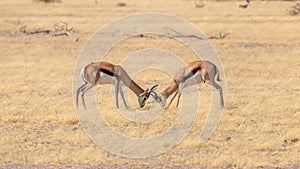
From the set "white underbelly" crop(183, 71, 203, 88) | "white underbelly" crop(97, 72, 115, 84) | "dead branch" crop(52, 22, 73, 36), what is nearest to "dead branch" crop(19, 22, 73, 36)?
"dead branch" crop(52, 22, 73, 36)

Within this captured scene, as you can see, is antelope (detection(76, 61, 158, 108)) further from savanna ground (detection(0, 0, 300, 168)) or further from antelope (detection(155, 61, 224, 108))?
savanna ground (detection(0, 0, 300, 168))

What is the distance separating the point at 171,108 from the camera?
12.0 metres

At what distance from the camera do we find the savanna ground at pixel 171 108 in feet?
28.8

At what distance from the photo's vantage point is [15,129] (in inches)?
411

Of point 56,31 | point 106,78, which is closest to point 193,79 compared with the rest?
point 106,78

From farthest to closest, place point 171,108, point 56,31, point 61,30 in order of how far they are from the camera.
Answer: point 61,30 → point 56,31 → point 171,108

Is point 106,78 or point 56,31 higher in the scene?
point 56,31

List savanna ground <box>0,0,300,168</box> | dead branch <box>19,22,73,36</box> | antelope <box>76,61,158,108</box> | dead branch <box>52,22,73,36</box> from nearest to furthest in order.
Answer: savanna ground <box>0,0,300,168</box> < antelope <box>76,61,158,108</box> < dead branch <box>52,22,73,36</box> < dead branch <box>19,22,73,36</box>

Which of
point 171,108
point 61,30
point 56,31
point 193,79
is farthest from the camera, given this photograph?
point 61,30

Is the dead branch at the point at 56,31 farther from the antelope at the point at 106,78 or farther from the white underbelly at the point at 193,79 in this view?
the white underbelly at the point at 193,79

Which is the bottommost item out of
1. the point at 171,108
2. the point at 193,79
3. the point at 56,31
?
the point at 171,108

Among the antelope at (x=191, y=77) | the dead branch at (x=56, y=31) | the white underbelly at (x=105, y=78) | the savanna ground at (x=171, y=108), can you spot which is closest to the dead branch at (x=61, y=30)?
the dead branch at (x=56, y=31)

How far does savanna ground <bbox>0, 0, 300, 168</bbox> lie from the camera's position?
Answer: 877cm

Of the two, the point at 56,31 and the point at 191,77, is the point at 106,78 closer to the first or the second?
the point at 191,77
